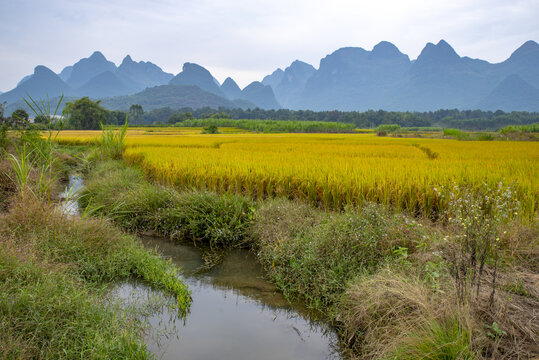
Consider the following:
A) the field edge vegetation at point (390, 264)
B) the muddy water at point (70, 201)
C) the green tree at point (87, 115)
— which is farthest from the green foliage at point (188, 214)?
the green tree at point (87, 115)

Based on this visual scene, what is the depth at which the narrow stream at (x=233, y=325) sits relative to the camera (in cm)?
290

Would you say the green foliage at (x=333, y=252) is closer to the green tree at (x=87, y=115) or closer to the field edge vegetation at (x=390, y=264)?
the field edge vegetation at (x=390, y=264)

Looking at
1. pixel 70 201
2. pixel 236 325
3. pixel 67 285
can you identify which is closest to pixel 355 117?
pixel 70 201

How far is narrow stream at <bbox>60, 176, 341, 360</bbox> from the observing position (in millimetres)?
2902

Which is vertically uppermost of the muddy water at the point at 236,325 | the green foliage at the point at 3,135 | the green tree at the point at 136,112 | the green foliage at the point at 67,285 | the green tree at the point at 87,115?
the green tree at the point at 136,112

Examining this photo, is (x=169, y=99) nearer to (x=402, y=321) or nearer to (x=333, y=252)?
(x=333, y=252)

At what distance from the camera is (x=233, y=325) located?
3334 millimetres

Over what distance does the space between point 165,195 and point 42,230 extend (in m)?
2.50

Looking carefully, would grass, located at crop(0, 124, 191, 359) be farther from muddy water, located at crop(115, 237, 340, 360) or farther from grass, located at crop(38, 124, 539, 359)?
grass, located at crop(38, 124, 539, 359)

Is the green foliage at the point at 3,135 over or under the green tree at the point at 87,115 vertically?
under

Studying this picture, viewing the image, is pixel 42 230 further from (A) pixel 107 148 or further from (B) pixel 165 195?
(A) pixel 107 148

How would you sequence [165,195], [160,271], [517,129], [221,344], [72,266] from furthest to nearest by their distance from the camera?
[517,129], [165,195], [160,271], [72,266], [221,344]

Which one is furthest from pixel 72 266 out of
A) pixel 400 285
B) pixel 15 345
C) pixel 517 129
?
pixel 517 129

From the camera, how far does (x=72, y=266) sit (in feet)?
11.9
